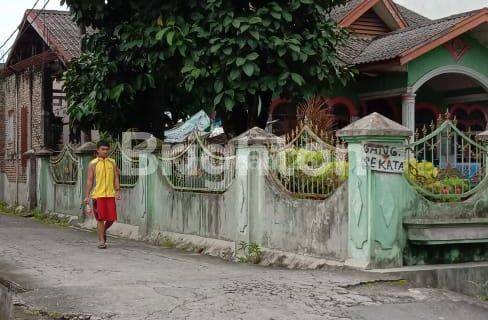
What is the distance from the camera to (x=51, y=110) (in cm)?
1898

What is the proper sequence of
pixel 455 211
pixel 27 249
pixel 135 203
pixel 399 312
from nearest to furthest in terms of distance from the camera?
pixel 399 312
pixel 455 211
pixel 27 249
pixel 135 203

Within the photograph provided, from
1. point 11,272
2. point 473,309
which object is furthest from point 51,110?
point 473,309

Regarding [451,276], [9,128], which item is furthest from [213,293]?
[9,128]

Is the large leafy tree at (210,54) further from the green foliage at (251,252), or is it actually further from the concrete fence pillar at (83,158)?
the green foliage at (251,252)

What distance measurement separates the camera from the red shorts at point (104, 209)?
10.0 meters

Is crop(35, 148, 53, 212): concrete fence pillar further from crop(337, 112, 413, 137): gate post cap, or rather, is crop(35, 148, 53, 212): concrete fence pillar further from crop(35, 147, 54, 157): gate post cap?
crop(337, 112, 413, 137): gate post cap

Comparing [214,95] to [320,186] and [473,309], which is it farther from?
[473,309]

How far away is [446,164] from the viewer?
7445 mm

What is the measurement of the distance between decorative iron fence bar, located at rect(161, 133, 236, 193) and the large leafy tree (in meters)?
0.75

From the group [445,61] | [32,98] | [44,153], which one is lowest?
[44,153]

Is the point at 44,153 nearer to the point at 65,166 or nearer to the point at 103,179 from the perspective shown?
the point at 65,166

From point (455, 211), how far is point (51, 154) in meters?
11.5

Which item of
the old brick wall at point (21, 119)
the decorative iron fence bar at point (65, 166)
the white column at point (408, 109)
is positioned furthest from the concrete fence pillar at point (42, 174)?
the white column at point (408, 109)

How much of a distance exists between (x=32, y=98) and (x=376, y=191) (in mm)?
15643
